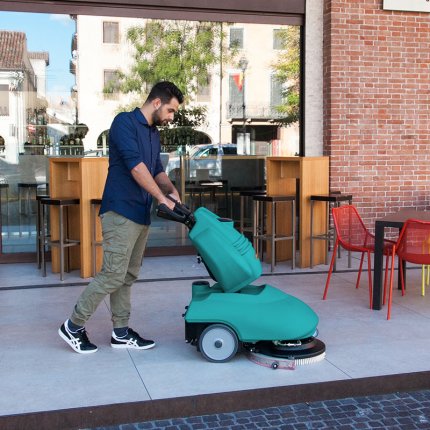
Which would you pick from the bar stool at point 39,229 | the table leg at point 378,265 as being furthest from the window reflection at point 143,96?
the table leg at point 378,265

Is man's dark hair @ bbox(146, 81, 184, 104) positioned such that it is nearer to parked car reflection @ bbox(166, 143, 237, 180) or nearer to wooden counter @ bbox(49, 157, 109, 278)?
wooden counter @ bbox(49, 157, 109, 278)

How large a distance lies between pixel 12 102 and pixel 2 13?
1.02m

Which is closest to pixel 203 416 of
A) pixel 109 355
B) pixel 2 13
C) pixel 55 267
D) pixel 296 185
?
pixel 109 355

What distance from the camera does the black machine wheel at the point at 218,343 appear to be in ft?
14.9

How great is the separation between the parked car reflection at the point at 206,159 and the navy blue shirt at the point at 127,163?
170 inches

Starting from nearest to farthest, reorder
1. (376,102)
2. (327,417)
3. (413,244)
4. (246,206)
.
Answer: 1. (327,417)
2. (413,244)
3. (376,102)
4. (246,206)

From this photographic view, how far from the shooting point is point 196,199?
29.8 feet

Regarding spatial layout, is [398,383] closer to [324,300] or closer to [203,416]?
[203,416]

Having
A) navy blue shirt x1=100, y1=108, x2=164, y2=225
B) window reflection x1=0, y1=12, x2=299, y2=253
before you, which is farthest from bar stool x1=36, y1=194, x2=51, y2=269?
navy blue shirt x1=100, y1=108, x2=164, y2=225

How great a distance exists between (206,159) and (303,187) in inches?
68.0

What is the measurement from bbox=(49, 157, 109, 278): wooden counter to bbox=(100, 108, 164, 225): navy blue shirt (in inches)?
98.3

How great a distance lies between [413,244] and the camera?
573cm

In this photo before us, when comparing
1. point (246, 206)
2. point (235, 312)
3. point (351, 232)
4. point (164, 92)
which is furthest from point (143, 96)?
point (235, 312)

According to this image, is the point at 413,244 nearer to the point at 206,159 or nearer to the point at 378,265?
the point at 378,265
